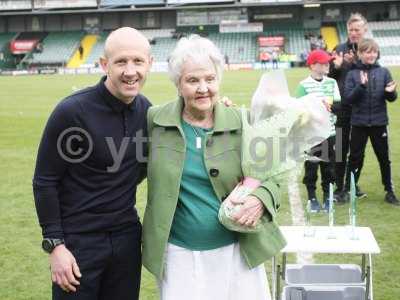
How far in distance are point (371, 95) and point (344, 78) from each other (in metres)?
0.43

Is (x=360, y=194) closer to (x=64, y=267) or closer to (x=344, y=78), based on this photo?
(x=344, y=78)

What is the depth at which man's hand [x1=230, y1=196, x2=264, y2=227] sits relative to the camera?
2707 millimetres

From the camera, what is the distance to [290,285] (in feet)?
13.7

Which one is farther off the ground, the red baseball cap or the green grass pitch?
the red baseball cap

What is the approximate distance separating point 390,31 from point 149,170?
49.9 m

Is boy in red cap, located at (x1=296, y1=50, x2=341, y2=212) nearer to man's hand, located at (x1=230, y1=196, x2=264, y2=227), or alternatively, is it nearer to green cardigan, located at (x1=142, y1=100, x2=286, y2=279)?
green cardigan, located at (x1=142, y1=100, x2=286, y2=279)

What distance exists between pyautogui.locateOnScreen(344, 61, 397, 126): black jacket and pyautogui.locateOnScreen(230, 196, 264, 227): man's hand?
4695mm

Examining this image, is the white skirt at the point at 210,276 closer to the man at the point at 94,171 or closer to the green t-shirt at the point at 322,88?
the man at the point at 94,171

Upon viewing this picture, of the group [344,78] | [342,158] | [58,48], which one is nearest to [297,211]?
[342,158]

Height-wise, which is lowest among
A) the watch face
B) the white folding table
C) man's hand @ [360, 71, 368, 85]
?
the white folding table

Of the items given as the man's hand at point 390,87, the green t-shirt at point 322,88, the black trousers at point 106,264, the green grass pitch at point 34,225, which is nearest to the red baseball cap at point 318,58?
the green t-shirt at point 322,88

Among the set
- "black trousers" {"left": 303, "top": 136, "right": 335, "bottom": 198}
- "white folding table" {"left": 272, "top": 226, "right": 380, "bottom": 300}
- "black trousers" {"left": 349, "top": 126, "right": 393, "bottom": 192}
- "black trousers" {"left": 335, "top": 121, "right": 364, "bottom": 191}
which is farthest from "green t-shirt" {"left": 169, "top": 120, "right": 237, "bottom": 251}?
"black trousers" {"left": 335, "top": 121, "right": 364, "bottom": 191}

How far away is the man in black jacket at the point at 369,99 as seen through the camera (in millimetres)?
7055

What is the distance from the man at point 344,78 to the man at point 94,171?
451cm
